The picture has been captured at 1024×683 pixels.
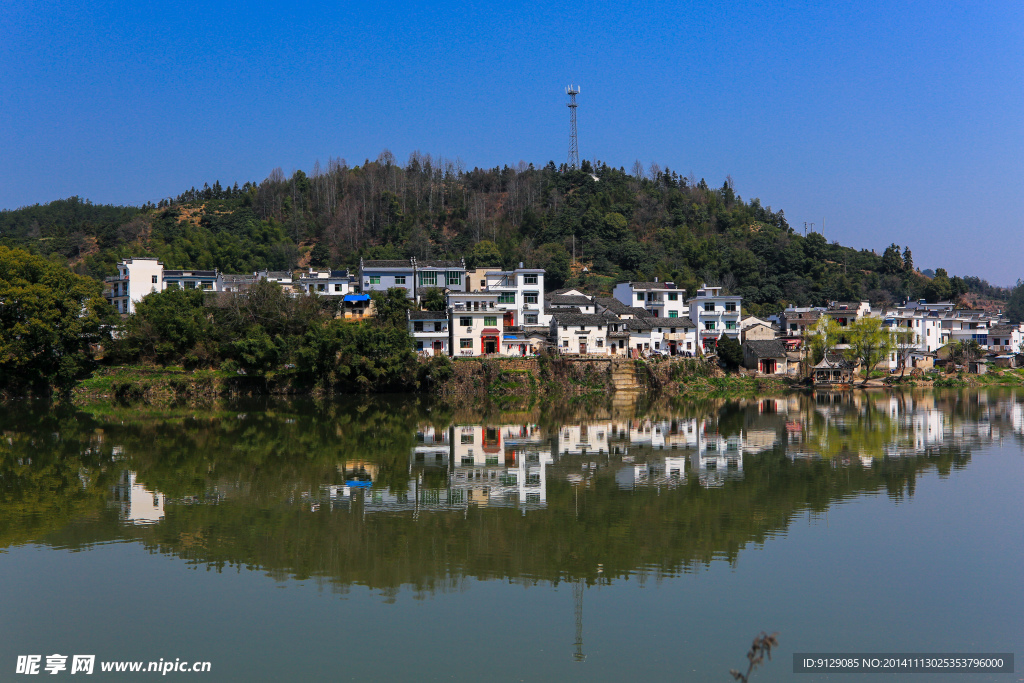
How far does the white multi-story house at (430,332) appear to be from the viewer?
132ft

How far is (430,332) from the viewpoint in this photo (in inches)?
1590

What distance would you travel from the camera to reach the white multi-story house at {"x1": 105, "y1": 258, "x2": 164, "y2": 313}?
4694 centimetres

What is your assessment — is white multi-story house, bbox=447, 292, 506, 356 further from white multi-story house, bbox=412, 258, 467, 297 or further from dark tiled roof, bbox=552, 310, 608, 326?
white multi-story house, bbox=412, 258, 467, 297

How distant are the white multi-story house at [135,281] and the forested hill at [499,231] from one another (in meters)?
11.1

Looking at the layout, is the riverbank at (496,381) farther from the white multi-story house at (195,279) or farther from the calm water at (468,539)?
the white multi-story house at (195,279)

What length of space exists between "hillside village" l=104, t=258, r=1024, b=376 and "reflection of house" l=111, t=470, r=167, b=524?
23.9 meters

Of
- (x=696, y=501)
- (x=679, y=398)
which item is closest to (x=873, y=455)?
(x=696, y=501)

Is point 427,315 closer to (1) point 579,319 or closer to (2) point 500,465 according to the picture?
(1) point 579,319

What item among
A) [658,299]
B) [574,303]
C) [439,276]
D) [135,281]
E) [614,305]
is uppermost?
[439,276]

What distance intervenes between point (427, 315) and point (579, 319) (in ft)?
28.4

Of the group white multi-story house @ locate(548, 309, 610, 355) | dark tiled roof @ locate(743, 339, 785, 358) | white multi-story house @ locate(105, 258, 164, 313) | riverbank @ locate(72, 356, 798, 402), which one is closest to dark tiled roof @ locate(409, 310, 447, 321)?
riverbank @ locate(72, 356, 798, 402)

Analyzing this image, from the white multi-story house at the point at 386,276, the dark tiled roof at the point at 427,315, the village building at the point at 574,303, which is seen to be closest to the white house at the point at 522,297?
the village building at the point at 574,303

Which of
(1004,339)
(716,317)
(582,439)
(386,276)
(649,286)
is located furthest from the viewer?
(1004,339)

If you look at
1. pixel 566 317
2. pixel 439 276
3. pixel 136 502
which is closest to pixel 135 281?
pixel 439 276
